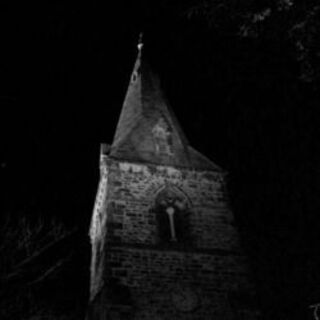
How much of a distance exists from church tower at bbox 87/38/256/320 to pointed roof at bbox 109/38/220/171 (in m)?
0.04

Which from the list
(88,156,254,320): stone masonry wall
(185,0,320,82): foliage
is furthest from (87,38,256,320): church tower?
(185,0,320,82): foliage

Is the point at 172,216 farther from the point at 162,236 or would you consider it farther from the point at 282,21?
the point at 282,21

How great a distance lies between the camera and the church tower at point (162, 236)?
1175 cm

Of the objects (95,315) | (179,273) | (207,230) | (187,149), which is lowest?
(95,315)

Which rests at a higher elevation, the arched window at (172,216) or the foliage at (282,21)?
the foliage at (282,21)

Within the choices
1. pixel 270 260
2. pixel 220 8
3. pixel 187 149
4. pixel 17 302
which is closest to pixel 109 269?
pixel 17 302

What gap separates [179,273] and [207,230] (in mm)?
1999

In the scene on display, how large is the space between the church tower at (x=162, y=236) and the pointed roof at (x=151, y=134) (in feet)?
0.15

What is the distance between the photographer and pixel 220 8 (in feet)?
25.6

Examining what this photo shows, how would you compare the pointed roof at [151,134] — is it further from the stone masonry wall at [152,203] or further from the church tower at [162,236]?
the stone masonry wall at [152,203]

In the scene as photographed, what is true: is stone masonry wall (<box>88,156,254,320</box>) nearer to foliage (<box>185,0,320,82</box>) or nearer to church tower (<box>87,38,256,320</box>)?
church tower (<box>87,38,256,320</box>)

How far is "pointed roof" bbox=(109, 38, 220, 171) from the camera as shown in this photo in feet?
50.7

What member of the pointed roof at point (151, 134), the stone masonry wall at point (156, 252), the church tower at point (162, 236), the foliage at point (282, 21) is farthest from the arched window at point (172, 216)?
the foliage at point (282, 21)

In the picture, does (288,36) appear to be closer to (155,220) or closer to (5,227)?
(155,220)
